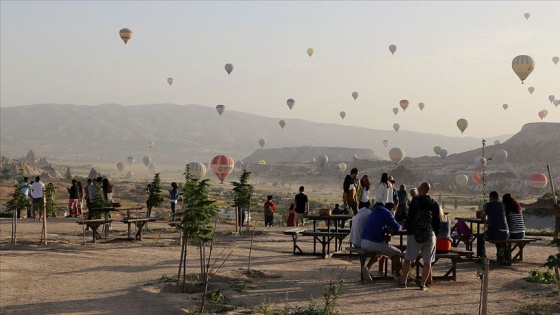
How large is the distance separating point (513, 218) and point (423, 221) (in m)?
5.01

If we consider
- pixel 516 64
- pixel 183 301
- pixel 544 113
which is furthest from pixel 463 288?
pixel 544 113

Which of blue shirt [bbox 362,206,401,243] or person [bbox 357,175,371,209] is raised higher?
person [bbox 357,175,371,209]

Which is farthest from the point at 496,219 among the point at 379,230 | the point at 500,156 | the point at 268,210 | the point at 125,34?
the point at 500,156

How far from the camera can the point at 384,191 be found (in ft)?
66.9

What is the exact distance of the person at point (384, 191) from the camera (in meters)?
20.2

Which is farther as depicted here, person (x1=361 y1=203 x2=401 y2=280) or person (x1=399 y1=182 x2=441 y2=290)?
person (x1=361 y1=203 x2=401 y2=280)

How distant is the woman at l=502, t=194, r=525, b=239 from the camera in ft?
59.5

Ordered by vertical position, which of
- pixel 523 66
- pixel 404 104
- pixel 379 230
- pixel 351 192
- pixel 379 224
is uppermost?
pixel 404 104

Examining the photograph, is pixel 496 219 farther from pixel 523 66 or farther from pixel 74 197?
pixel 523 66

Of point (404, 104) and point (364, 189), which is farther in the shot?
point (404, 104)

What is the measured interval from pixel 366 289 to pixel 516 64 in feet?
164

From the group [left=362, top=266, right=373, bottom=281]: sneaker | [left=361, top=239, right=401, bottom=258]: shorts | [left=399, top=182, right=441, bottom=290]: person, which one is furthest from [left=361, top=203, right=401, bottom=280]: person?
[left=399, top=182, right=441, bottom=290]: person

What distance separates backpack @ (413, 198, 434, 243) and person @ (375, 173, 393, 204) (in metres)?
5.65

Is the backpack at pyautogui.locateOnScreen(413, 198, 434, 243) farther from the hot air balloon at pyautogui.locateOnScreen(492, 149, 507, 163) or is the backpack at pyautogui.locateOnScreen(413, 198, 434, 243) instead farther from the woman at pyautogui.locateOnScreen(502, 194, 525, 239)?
the hot air balloon at pyautogui.locateOnScreen(492, 149, 507, 163)
